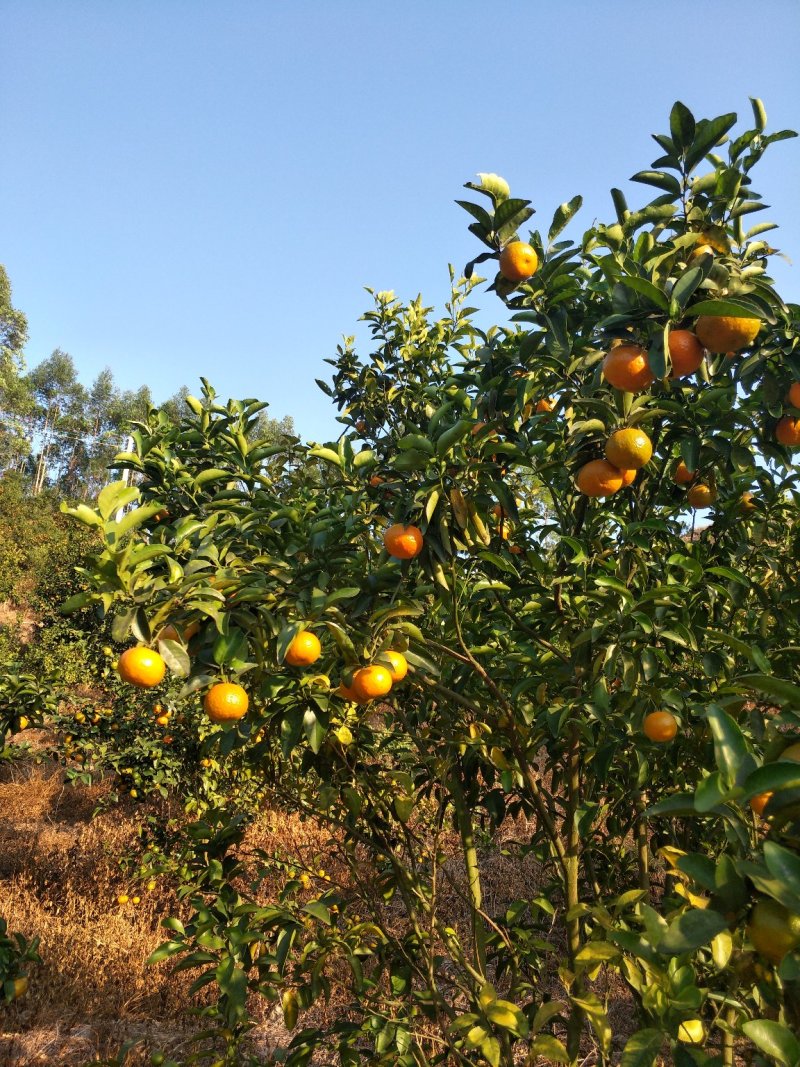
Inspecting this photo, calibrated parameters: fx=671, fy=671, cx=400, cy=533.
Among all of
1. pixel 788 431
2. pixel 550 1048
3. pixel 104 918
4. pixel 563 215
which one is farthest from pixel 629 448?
pixel 104 918

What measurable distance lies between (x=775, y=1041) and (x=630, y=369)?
105 cm

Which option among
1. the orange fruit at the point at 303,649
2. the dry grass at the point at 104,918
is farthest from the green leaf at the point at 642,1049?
the dry grass at the point at 104,918

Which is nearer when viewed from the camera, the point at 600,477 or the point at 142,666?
the point at 142,666

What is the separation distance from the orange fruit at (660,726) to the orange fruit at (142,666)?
3.56 ft

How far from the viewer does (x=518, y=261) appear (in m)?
1.47

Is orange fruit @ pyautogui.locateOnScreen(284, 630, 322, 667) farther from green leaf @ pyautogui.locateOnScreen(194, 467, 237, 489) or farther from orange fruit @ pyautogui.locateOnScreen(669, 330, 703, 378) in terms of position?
orange fruit @ pyautogui.locateOnScreen(669, 330, 703, 378)

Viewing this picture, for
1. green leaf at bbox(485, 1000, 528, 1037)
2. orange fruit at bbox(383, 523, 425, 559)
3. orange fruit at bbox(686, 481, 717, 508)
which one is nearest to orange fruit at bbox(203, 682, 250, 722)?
orange fruit at bbox(383, 523, 425, 559)

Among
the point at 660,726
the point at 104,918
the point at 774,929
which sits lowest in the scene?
the point at 104,918

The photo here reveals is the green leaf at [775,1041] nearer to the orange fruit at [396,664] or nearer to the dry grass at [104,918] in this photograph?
the orange fruit at [396,664]

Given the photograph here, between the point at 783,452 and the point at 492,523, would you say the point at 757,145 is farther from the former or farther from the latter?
the point at 492,523

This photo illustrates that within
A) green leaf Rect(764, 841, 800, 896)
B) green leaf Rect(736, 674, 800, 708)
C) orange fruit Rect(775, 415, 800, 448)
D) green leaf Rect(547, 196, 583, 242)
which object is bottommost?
green leaf Rect(764, 841, 800, 896)

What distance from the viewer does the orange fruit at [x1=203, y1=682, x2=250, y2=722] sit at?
4.36ft

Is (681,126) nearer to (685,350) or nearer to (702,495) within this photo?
(685,350)

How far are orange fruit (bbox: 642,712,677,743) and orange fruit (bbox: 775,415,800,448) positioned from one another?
0.70 metres
